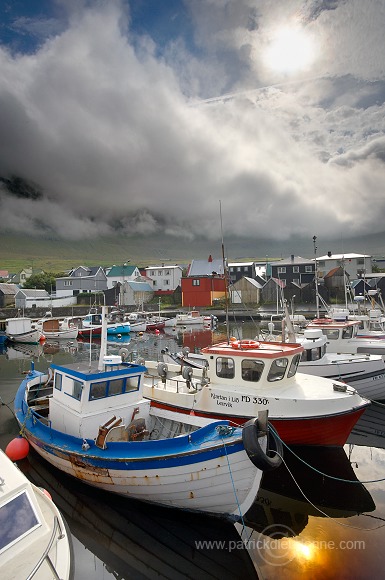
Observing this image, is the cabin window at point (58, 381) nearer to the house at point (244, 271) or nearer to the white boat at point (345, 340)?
the white boat at point (345, 340)

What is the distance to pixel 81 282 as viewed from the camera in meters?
84.6

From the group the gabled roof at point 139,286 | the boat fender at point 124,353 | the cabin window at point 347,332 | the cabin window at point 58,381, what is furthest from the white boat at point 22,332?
the gabled roof at point 139,286

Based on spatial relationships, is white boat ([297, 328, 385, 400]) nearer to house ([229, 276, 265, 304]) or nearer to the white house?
house ([229, 276, 265, 304])

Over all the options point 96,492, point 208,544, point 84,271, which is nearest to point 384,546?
point 208,544

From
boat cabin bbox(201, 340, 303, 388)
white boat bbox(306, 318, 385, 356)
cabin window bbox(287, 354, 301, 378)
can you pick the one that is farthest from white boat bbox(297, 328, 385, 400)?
boat cabin bbox(201, 340, 303, 388)

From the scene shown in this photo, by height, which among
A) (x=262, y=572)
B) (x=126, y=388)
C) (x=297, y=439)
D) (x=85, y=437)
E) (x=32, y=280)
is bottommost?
(x=262, y=572)

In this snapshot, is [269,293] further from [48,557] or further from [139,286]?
[48,557]

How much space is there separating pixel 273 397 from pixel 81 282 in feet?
260

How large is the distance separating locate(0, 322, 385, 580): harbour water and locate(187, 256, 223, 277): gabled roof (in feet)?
233

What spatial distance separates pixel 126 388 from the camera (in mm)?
10727

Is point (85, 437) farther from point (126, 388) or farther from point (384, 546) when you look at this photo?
point (384, 546)

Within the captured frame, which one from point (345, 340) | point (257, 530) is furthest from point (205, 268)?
point (257, 530)

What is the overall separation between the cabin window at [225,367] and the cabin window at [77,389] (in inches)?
182

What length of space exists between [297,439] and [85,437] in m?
6.71
